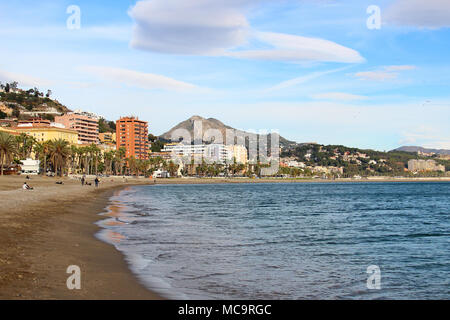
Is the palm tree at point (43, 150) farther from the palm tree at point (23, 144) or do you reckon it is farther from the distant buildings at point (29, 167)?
the distant buildings at point (29, 167)

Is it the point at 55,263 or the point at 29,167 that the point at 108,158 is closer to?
the point at 29,167

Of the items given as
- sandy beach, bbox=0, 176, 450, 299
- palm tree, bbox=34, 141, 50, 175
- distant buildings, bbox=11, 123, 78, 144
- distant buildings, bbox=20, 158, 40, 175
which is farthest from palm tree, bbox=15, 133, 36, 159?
sandy beach, bbox=0, 176, 450, 299

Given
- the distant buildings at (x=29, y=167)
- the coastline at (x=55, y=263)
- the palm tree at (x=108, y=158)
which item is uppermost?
the palm tree at (x=108, y=158)

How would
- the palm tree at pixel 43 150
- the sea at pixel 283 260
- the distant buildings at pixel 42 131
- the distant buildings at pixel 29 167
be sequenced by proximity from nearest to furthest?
the sea at pixel 283 260
the distant buildings at pixel 29 167
the palm tree at pixel 43 150
the distant buildings at pixel 42 131

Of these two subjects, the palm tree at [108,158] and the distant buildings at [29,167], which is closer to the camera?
the distant buildings at [29,167]

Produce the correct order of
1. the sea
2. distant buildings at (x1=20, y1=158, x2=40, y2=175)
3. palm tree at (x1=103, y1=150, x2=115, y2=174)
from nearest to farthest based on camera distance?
1. the sea
2. distant buildings at (x1=20, y1=158, x2=40, y2=175)
3. palm tree at (x1=103, y1=150, x2=115, y2=174)

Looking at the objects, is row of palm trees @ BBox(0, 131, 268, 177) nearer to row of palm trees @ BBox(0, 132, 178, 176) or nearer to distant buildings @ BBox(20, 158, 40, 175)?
row of palm trees @ BBox(0, 132, 178, 176)

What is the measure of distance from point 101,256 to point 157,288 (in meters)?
5.09

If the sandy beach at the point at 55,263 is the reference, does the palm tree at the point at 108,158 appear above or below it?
above

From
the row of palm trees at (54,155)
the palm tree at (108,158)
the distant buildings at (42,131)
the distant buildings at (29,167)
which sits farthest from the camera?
the distant buildings at (42,131)

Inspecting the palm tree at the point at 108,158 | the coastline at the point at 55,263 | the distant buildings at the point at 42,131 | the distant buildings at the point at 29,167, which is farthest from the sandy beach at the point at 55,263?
the distant buildings at the point at 42,131

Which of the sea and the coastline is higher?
A: the coastline
